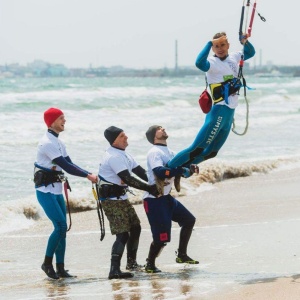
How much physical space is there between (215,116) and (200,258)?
147cm

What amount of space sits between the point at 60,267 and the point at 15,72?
15104cm

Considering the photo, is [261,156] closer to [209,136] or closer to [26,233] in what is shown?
[26,233]

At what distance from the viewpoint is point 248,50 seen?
8352 millimetres

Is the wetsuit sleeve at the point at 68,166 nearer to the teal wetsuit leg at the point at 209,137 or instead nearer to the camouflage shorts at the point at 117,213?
the camouflage shorts at the point at 117,213

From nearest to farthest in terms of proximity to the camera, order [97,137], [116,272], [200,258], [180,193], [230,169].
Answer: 1. [116,272]
2. [200,258]
3. [180,193]
4. [230,169]
5. [97,137]

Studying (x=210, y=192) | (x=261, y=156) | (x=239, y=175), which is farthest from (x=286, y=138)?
(x=210, y=192)

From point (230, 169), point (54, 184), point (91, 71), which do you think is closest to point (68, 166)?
point (54, 184)

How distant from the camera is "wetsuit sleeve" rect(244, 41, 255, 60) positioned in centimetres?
833

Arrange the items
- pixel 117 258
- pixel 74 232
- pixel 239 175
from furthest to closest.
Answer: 1. pixel 239 175
2. pixel 74 232
3. pixel 117 258

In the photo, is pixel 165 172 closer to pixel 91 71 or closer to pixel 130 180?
pixel 130 180

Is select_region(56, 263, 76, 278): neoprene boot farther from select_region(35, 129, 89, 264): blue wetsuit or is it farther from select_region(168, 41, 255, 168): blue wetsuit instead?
select_region(168, 41, 255, 168): blue wetsuit

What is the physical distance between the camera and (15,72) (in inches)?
6156

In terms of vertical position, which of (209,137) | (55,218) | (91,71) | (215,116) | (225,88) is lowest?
(91,71)

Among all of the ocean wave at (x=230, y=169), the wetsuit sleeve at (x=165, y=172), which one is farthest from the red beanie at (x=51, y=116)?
the ocean wave at (x=230, y=169)
